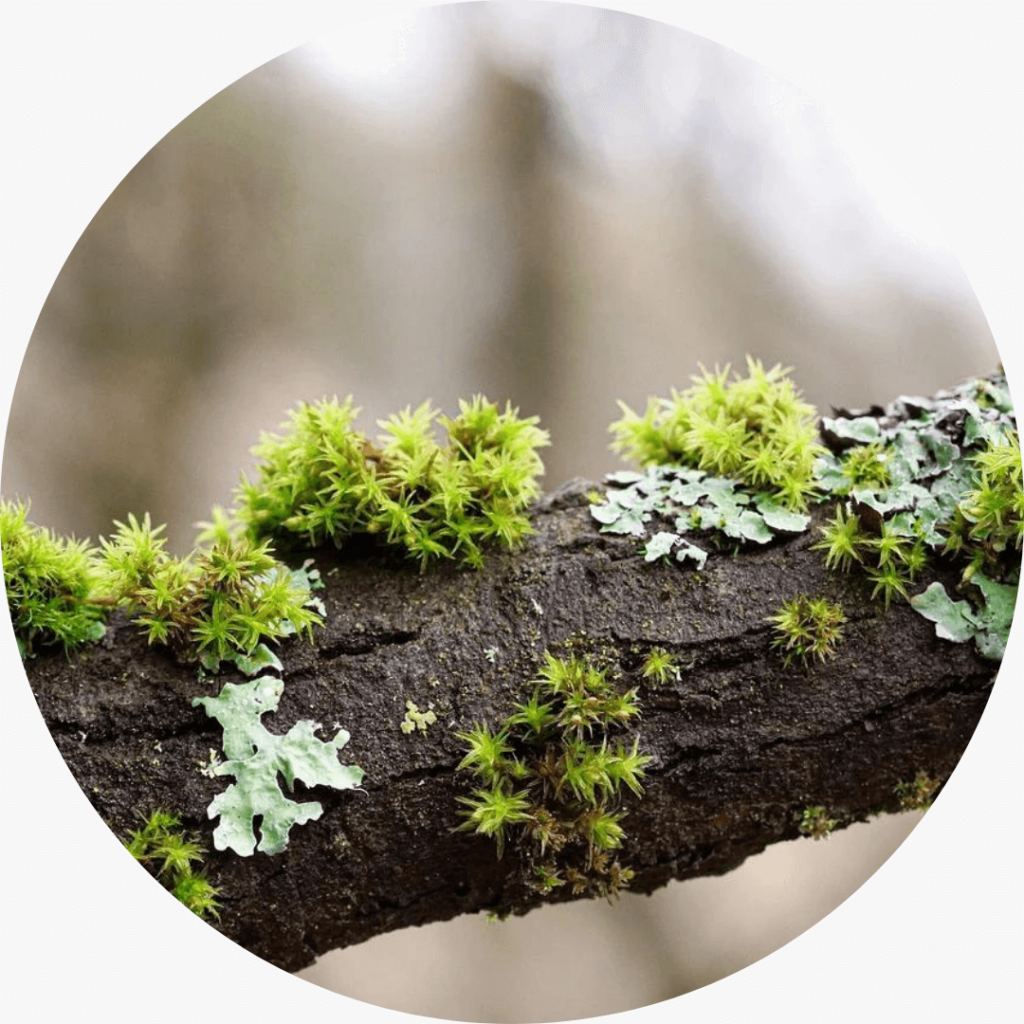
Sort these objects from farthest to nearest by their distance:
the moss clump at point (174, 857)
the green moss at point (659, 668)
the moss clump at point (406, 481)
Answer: the moss clump at point (406, 481)
the green moss at point (659, 668)
the moss clump at point (174, 857)

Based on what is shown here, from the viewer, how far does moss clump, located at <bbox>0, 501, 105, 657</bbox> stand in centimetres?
161

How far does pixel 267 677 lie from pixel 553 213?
2571 mm

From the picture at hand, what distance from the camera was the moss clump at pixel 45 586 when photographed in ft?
5.27

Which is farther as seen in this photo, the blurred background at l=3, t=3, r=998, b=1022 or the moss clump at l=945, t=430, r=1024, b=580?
the blurred background at l=3, t=3, r=998, b=1022

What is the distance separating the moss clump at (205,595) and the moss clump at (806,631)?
82 cm

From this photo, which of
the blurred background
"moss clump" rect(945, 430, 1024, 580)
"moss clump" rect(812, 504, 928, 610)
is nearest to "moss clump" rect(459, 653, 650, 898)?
"moss clump" rect(812, 504, 928, 610)

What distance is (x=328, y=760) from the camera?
1.52 metres

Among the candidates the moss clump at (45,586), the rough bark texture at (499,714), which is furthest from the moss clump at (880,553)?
the moss clump at (45,586)

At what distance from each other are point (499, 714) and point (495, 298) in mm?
2284

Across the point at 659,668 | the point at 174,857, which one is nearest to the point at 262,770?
the point at 174,857

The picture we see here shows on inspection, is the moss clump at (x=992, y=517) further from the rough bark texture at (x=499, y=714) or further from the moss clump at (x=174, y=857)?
the moss clump at (x=174, y=857)

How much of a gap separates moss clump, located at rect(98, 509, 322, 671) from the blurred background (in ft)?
4.66

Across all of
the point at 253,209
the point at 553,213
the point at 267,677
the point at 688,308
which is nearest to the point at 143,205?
the point at 253,209

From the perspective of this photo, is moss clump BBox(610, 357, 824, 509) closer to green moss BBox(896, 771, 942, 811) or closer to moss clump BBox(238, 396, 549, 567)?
moss clump BBox(238, 396, 549, 567)
